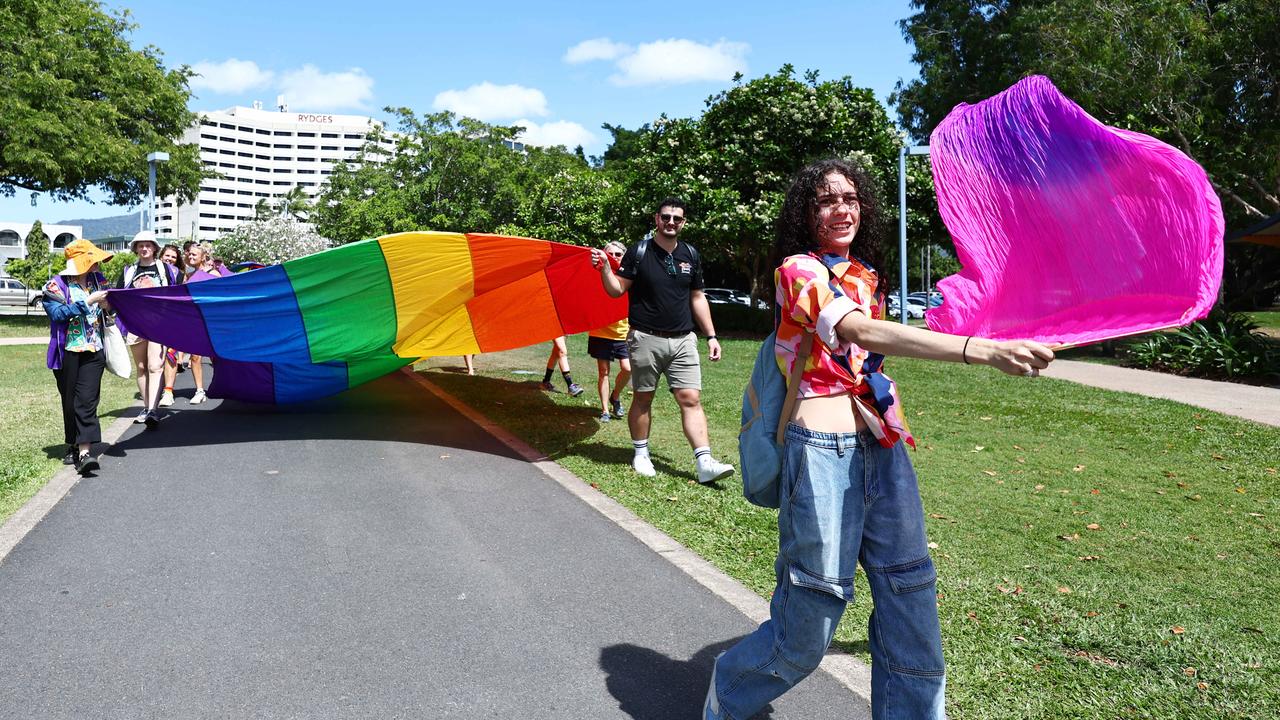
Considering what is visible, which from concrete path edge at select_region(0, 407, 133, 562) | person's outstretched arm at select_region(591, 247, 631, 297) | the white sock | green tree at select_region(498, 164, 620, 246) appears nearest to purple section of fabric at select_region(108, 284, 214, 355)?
concrete path edge at select_region(0, 407, 133, 562)

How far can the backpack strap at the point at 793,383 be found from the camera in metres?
2.78

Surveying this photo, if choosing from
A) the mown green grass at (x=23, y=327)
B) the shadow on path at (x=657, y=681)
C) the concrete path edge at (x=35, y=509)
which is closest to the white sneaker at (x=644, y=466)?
the shadow on path at (x=657, y=681)

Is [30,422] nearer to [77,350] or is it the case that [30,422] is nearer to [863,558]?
[77,350]

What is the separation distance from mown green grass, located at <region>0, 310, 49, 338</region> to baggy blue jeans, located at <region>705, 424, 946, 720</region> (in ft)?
78.7

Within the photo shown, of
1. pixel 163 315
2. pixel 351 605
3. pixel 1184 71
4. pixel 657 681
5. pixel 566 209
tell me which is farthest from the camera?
pixel 566 209

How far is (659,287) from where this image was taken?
7.24 metres

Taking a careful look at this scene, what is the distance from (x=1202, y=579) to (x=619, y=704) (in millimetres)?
3350

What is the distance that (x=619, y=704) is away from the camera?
3.54 meters

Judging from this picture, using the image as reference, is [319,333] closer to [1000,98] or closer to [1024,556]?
[1024,556]

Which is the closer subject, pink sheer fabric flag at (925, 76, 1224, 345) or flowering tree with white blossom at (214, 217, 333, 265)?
pink sheer fabric flag at (925, 76, 1224, 345)

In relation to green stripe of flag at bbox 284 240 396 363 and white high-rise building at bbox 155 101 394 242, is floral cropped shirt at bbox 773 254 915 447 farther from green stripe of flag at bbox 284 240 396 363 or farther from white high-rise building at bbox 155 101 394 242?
white high-rise building at bbox 155 101 394 242

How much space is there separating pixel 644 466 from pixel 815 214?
4.72m

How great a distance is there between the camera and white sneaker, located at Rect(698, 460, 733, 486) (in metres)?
6.90

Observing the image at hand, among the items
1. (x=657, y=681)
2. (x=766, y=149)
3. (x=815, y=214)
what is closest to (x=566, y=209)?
(x=766, y=149)
